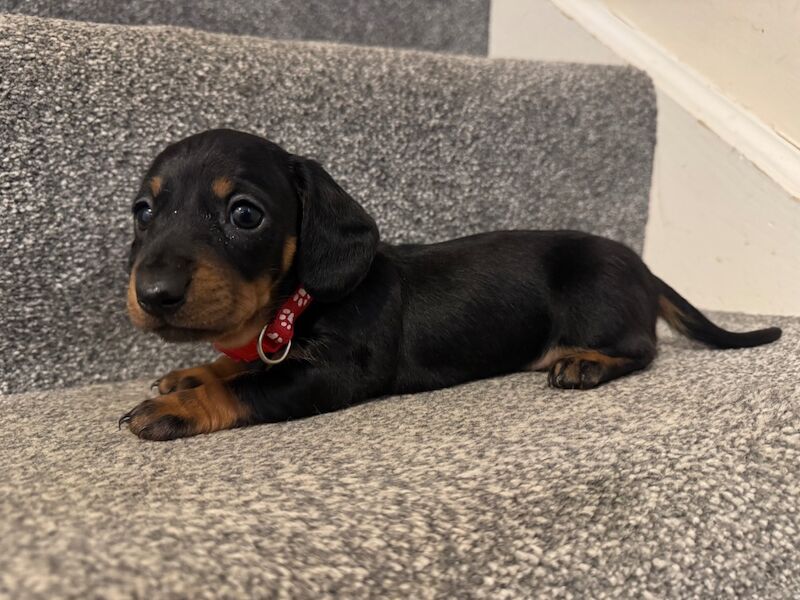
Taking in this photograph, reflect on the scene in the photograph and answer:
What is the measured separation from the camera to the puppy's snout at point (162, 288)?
1.22 meters

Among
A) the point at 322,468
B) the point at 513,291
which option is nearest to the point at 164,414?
the point at 322,468

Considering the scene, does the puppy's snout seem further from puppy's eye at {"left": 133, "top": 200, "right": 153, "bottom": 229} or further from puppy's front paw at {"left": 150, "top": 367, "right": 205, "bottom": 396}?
puppy's front paw at {"left": 150, "top": 367, "right": 205, "bottom": 396}

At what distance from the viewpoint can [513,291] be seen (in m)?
1.73

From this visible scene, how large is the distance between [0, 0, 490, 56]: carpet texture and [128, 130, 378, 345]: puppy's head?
3.27ft

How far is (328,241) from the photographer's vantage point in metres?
1.51

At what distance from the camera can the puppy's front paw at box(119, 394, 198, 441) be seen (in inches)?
49.9

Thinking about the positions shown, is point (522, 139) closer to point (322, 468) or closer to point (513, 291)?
point (513, 291)

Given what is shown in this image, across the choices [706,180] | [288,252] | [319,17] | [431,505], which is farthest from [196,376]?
[706,180]

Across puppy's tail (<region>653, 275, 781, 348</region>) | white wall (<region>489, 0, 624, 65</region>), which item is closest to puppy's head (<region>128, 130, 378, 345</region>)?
puppy's tail (<region>653, 275, 781, 348</region>)

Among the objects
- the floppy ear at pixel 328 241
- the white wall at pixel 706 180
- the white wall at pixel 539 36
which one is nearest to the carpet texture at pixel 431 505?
the floppy ear at pixel 328 241

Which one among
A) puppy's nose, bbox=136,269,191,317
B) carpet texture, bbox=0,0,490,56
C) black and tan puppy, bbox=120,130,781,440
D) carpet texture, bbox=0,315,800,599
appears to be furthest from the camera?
carpet texture, bbox=0,0,490,56

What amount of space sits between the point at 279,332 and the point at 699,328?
42.5 inches

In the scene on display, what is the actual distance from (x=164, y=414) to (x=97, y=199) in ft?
2.32

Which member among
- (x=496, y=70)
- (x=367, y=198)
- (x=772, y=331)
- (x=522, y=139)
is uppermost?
(x=496, y=70)
